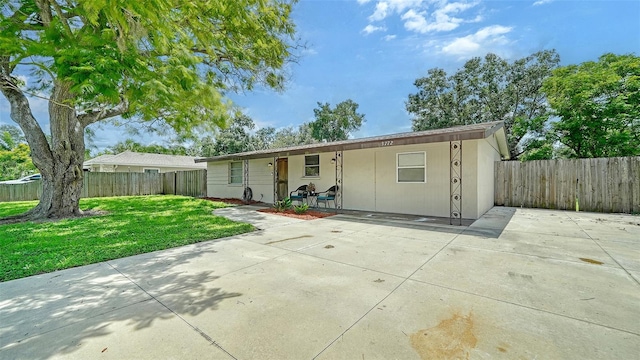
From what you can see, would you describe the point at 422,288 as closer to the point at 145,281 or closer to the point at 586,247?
the point at 145,281

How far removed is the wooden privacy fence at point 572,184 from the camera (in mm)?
8383

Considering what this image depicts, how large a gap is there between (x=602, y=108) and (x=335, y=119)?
20.4 m

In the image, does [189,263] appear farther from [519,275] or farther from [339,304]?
[519,275]

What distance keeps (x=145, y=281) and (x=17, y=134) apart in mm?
42250

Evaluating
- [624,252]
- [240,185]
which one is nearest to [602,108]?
[624,252]

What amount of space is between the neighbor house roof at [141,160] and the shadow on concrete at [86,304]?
21013mm

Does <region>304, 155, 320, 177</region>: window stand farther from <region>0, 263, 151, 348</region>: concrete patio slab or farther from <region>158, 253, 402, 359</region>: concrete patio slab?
<region>0, 263, 151, 348</region>: concrete patio slab

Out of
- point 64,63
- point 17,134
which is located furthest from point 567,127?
point 17,134

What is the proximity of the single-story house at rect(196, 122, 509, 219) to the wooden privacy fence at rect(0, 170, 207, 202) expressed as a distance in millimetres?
7108

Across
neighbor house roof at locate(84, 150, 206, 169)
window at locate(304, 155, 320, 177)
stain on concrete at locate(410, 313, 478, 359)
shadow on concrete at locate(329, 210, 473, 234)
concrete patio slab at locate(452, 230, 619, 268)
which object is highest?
neighbor house roof at locate(84, 150, 206, 169)

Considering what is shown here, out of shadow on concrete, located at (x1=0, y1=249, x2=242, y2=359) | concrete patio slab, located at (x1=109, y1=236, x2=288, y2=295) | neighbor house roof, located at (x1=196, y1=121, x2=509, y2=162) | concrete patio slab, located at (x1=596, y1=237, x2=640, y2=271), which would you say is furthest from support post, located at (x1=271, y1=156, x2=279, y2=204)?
concrete patio slab, located at (x1=596, y1=237, x2=640, y2=271)

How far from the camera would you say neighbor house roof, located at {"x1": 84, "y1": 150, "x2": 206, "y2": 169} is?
2044 centimetres

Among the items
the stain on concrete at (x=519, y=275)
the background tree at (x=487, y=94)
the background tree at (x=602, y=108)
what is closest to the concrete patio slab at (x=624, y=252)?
the stain on concrete at (x=519, y=275)

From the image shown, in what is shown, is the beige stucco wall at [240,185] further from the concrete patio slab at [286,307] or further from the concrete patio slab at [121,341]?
the concrete patio slab at [121,341]
